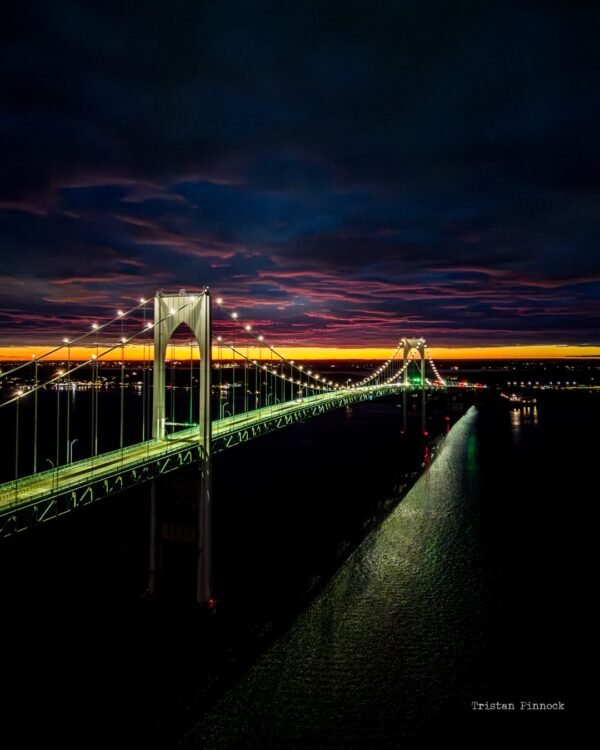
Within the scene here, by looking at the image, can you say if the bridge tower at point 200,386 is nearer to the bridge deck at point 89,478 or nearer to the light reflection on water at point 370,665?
the bridge deck at point 89,478

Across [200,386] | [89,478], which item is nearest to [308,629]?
[89,478]

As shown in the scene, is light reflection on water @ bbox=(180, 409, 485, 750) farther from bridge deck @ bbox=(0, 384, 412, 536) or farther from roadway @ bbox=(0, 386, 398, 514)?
roadway @ bbox=(0, 386, 398, 514)

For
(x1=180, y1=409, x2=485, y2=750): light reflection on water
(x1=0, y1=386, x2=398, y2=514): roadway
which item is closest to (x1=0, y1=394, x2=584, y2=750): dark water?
(x1=180, y1=409, x2=485, y2=750): light reflection on water

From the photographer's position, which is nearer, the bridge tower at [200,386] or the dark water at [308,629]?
the dark water at [308,629]

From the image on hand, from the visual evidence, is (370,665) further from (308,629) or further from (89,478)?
(89,478)

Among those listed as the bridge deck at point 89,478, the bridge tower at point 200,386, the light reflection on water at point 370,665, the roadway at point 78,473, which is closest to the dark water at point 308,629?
the light reflection on water at point 370,665

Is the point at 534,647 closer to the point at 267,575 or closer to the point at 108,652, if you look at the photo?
the point at 267,575
